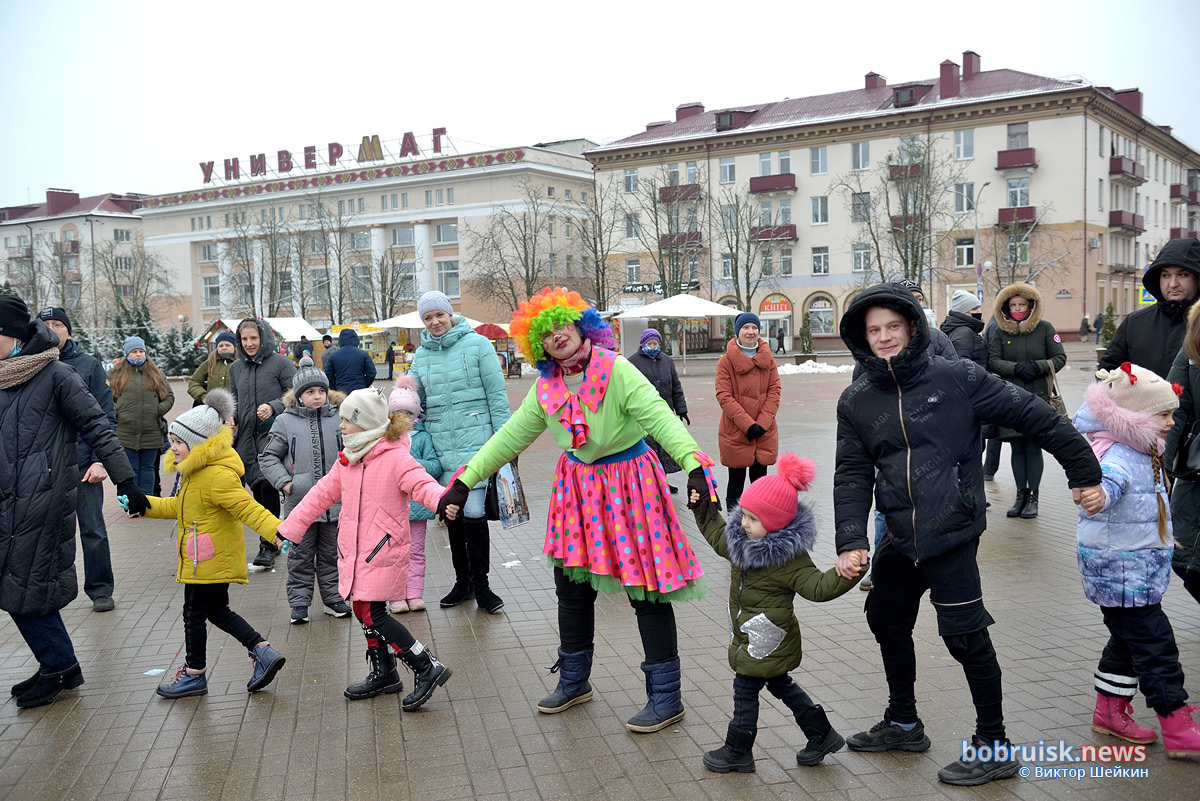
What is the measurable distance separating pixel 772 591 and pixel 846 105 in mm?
60490

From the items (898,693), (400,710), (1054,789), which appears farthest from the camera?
(400,710)

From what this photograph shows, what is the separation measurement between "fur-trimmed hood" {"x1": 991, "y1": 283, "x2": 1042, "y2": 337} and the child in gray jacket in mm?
5748

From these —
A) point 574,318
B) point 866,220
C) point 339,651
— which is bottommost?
point 339,651

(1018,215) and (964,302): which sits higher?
(1018,215)

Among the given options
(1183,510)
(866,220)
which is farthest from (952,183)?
(1183,510)

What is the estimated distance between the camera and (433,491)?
4.66 meters

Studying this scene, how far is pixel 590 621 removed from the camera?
15.3 ft

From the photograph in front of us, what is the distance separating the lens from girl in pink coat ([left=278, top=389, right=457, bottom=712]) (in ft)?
15.2

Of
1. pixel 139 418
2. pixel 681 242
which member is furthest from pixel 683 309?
pixel 681 242

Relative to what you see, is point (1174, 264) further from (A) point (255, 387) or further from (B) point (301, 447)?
(A) point (255, 387)

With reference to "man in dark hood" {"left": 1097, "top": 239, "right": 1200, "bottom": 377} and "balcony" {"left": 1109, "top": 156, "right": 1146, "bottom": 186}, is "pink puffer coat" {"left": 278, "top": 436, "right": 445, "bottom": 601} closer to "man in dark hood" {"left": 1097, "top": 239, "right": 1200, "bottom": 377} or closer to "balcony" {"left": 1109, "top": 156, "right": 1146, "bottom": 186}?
"man in dark hood" {"left": 1097, "top": 239, "right": 1200, "bottom": 377}

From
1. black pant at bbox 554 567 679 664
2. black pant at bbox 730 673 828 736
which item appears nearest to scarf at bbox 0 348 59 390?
black pant at bbox 554 567 679 664

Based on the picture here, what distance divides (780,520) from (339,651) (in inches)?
122

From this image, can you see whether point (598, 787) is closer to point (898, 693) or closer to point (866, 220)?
point (898, 693)
